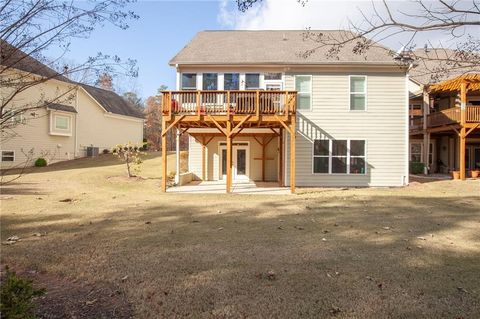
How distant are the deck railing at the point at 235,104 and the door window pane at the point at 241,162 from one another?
16.8 ft

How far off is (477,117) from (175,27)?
18.0 m

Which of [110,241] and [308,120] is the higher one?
[308,120]

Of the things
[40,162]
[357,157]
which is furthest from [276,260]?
[40,162]

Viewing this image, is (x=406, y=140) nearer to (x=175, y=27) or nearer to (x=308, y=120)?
(x=308, y=120)

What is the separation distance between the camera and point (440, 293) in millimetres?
3809

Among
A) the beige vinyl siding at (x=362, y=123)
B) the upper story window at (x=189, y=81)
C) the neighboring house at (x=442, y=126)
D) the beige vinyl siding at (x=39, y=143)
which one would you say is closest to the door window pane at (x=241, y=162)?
the beige vinyl siding at (x=362, y=123)

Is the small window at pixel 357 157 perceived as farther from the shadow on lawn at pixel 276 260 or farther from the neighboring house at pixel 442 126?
the shadow on lawn at pixel 276 260

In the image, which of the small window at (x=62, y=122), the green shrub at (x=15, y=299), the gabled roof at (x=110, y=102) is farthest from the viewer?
the gabled roof at (x=110, y=102)

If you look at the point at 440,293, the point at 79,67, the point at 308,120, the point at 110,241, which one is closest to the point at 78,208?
the point at 110,241

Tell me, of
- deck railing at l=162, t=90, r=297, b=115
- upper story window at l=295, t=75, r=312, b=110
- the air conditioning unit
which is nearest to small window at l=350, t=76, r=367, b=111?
upper story window at l=295, t=75, r=312, b=110

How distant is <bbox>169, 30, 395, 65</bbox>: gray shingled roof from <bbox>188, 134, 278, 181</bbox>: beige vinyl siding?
405 centimetres

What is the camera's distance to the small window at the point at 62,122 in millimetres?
24419

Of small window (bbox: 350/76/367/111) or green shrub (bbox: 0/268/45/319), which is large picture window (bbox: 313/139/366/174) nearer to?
small window (bbox: 350/76/367/111)

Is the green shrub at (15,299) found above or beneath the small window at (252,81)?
beneath
